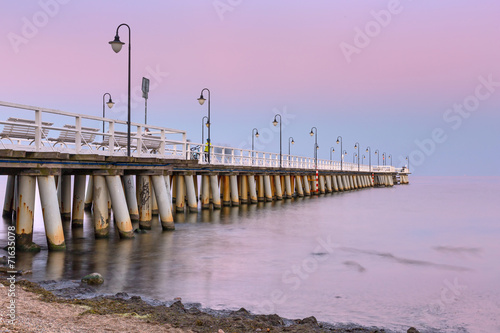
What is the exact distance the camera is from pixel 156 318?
779 centimetres

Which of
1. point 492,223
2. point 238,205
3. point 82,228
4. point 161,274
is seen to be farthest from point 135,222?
point 492,223

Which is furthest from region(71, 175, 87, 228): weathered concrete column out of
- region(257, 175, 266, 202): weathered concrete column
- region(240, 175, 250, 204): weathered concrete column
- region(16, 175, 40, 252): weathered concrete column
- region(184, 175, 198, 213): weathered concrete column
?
region(257, 175, 266, 202): weathered concrete column

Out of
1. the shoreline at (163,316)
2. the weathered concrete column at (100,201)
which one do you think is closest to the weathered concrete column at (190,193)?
the weathered concrete column at (100,201)

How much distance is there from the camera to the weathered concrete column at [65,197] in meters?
21.3

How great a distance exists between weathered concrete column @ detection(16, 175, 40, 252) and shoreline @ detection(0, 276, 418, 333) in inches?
175

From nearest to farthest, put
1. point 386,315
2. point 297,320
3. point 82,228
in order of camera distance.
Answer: point 297,320 < point 386,315 < point 82,228

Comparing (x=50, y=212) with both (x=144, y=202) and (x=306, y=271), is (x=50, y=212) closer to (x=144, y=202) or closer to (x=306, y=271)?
(x=144, y=202)

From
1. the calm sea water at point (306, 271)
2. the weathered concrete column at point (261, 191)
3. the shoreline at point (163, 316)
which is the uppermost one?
the weathered concrete column at point (261, 191)

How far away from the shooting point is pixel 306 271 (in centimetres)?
1380

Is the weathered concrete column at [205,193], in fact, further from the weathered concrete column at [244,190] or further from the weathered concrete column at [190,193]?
the weathered concrete column at [244,190]

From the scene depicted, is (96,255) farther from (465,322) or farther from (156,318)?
(465,322)

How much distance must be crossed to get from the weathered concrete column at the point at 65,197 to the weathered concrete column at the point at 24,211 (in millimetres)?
7272

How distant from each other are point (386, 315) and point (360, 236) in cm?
1352

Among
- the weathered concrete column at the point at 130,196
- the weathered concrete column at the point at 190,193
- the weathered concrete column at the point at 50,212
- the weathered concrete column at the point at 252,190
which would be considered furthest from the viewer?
the weathered concrete column at the point at 252,190
